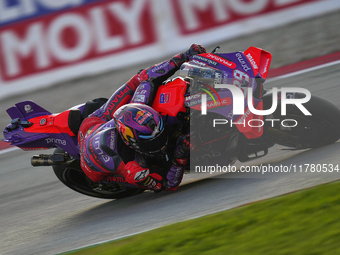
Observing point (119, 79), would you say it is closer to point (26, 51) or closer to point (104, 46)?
point (104, 46)

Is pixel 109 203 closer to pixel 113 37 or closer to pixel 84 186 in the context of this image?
pixel 84 186

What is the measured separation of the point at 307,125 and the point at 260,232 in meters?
1.48

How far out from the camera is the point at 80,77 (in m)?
9.66

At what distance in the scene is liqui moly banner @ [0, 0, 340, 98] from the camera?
9.33 m

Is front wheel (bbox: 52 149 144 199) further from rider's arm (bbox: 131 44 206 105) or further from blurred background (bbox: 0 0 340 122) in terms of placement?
blurred background (bbox: 0 0 340 122)

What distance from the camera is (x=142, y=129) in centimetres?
397

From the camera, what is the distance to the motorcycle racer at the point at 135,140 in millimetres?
4039

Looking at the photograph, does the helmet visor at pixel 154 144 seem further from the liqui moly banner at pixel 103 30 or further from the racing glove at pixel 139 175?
the liqui moly banner at pixel 103 30

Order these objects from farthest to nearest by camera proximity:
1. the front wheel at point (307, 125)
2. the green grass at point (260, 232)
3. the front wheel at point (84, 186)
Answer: the front wheel at point (84, 186) → the front wheel at point (307, 125) → the green grass at point (260, 232)

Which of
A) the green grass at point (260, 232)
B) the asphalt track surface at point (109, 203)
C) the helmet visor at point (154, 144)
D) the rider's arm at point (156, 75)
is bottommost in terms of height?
the asphalt track surface at point (109, 203)

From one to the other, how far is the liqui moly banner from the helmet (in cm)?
564

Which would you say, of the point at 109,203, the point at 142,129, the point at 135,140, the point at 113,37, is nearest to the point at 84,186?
the point at 109,203

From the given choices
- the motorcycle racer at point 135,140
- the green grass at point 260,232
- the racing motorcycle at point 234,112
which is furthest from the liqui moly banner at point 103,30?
the green grass at point 260,232

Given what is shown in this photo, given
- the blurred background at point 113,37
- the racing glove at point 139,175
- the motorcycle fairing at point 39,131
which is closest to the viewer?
the racing glove at point 139,175
